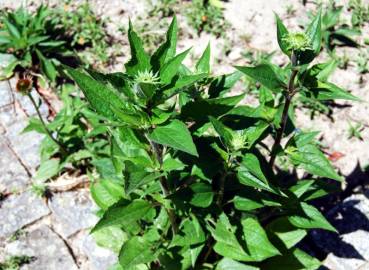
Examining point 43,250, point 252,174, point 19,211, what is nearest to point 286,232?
point 252,174

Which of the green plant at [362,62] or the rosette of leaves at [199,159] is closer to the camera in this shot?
the rosette of leaves at [199,159]

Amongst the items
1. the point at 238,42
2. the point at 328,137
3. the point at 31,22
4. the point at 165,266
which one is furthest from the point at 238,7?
the point at 165,266

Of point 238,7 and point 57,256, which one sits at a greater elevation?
point 238,7

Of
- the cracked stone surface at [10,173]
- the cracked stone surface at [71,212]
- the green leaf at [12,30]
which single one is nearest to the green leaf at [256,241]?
the cracked stone surface at [71,212]

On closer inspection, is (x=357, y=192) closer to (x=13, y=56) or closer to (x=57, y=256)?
(x=57, y=256)

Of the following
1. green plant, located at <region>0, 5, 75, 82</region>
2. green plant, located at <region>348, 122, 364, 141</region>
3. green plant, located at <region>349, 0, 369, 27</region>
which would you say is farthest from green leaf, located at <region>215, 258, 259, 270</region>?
green plant, located at <region>349, 0, 369, 27</region>

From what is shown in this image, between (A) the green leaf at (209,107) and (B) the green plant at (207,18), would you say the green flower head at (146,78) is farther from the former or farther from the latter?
(B) the green plant at (207,18)
